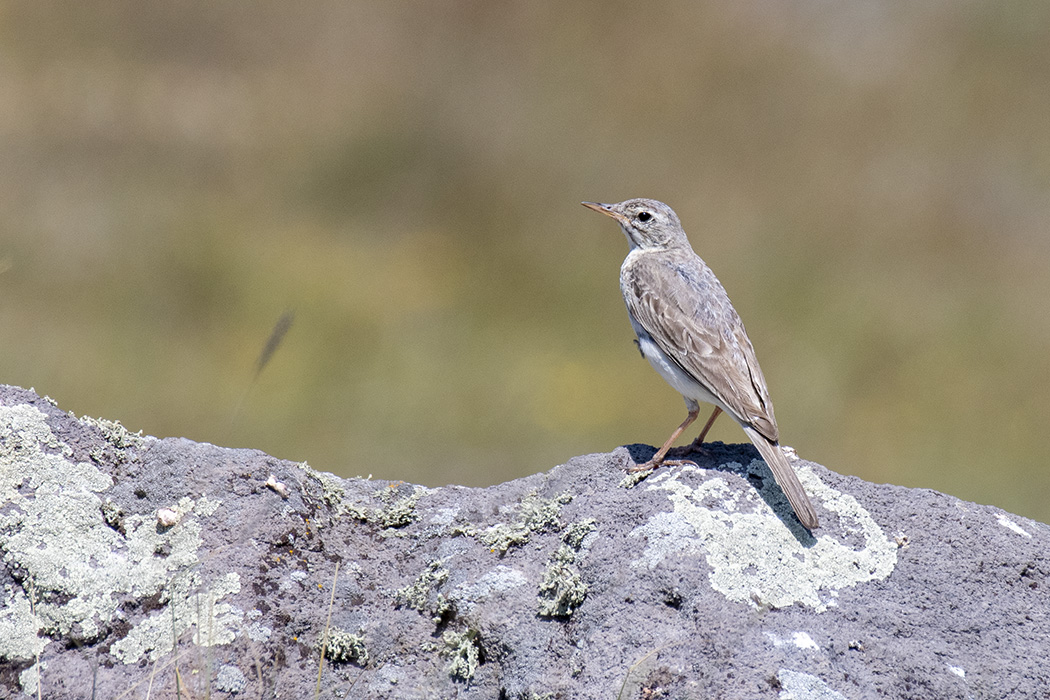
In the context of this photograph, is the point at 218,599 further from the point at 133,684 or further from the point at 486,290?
the point at 486,290

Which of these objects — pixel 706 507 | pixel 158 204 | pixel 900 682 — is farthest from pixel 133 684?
pixel 158 204

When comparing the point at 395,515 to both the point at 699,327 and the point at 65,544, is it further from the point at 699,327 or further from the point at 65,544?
the point at 699,327

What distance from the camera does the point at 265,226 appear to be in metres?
12.5

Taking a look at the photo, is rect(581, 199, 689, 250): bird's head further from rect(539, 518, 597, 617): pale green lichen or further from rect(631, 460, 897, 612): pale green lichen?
rect(539, 518, 597, 617): pale green lichen

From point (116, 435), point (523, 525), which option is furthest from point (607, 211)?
point (116, 435)

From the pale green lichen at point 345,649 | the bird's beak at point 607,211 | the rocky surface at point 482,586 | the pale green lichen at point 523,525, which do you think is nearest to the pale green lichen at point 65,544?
the rocky surface at point 482,586

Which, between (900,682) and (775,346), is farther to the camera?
(775,346)

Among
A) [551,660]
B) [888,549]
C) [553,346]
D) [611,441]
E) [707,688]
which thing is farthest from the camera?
[553,346]

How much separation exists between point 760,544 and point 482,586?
1118 mm

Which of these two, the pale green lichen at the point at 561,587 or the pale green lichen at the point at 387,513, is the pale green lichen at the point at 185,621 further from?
the pale green lichen at the point at 561,587

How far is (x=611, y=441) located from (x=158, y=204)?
6.08 m

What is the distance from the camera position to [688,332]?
5.80m

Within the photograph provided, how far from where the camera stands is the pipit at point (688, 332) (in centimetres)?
505

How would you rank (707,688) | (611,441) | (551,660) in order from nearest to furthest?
1. (707,688)
2. (551,660)
3. (611,441)
